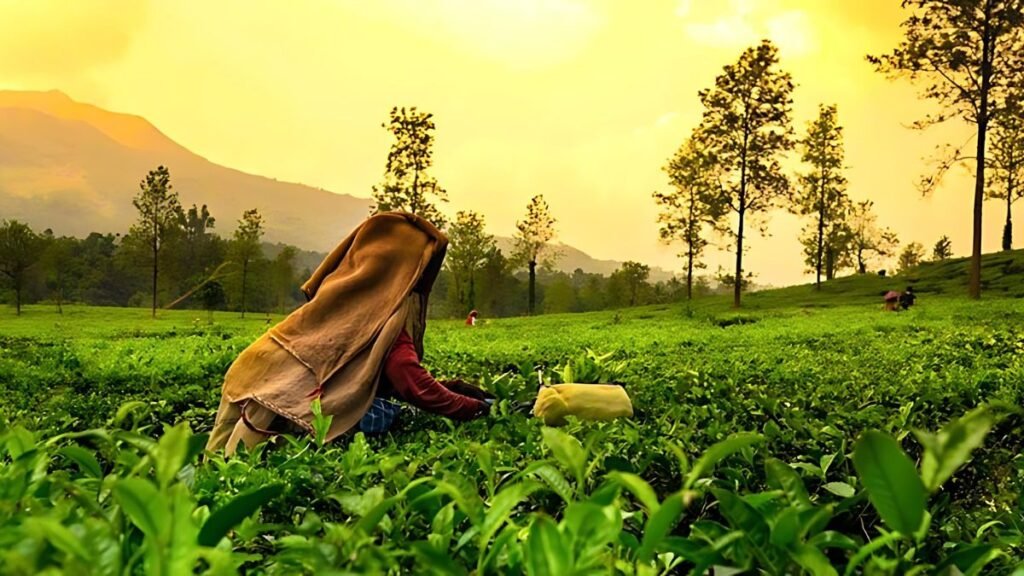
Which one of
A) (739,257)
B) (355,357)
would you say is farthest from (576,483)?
(739,257)

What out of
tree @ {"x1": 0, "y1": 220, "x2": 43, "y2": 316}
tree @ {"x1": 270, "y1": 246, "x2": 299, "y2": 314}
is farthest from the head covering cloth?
tree @ {"x1": 270, "y1": 246, "x2": 299, "y2": 314}

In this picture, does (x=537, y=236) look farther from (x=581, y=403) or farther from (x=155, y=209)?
(x=581, y=403)

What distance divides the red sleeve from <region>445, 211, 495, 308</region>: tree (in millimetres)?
51572

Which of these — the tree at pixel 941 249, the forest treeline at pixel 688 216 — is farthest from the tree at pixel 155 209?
the tree at pixel 941 249

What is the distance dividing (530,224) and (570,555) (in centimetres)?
5368

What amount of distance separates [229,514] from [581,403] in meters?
3.08

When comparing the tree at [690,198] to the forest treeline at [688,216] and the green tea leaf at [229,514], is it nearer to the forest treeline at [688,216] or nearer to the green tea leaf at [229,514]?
the forest treeline at [688,216]

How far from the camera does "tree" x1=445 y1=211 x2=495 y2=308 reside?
186 feet

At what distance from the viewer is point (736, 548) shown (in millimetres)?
998

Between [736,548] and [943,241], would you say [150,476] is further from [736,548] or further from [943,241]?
[943,241]

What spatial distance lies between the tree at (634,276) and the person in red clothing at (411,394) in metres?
61.6

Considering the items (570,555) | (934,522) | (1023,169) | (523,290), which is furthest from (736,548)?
(523,290)

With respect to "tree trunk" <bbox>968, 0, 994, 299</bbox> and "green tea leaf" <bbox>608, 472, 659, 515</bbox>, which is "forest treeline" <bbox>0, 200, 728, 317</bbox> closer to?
"tree trunk" <bbox>968, 0, 994, 299</bbox>

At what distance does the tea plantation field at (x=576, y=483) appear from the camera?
0.81 m
